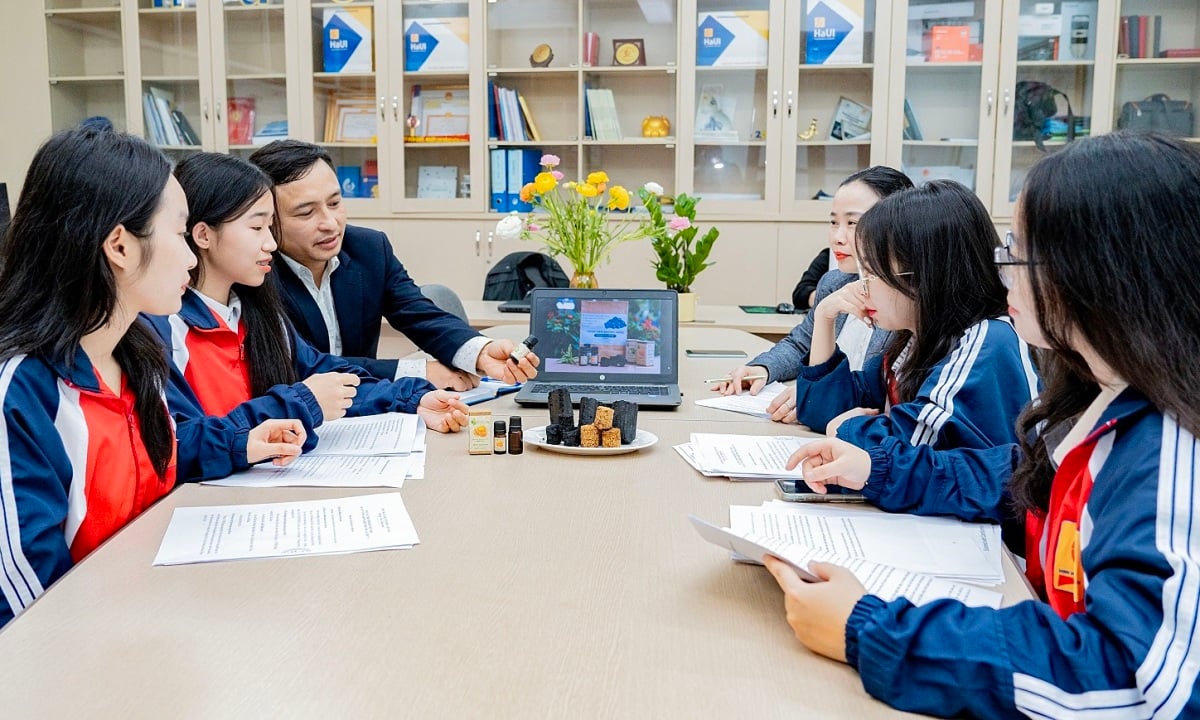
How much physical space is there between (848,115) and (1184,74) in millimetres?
1468

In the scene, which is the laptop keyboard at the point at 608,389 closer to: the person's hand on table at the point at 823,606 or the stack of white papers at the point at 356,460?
the stack of white papers at the point at 356,460

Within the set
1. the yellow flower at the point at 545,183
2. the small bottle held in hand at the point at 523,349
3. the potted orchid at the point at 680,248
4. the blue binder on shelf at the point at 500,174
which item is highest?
the blue binder on shelf at the point at 500,174

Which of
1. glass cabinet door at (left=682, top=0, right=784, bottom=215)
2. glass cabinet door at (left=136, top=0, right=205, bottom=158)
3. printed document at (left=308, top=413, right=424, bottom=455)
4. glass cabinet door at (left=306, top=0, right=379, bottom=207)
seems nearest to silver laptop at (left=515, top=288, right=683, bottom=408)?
printed document at (left=308, top=413, right=424, bottom=455)

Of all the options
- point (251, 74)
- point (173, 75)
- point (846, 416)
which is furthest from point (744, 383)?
point (173, 75)

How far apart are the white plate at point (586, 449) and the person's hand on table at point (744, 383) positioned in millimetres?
517

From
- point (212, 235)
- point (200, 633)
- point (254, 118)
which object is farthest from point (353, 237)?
point (254, 118)

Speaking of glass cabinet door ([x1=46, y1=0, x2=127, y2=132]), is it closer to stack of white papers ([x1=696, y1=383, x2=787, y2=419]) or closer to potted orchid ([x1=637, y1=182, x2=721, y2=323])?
potted orchid ([x1=637, y1=182, x2=721, y2=323])

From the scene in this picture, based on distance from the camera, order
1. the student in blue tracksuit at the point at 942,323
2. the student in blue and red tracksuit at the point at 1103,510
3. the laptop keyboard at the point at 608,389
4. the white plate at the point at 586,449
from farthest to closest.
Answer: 1. the laptop keyboard at the point at 608,389
2. the white plate at the point at 586,449
3. the student in blue tracksuit at the point at 942,323
4. the student in blue and red tracksuit at the point at 1103,510

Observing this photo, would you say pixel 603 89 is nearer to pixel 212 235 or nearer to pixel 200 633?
pixel 212 235

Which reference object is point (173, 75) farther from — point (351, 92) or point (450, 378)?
point (450, 378)

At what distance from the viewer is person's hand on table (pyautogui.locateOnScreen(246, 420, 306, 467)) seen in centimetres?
144

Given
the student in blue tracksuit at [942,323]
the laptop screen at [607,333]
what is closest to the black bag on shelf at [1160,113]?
the laptop screen at [607,333]

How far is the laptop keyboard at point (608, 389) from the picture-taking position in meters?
2.03

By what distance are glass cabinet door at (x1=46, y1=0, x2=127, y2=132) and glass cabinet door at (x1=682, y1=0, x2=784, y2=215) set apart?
2.83 meters
